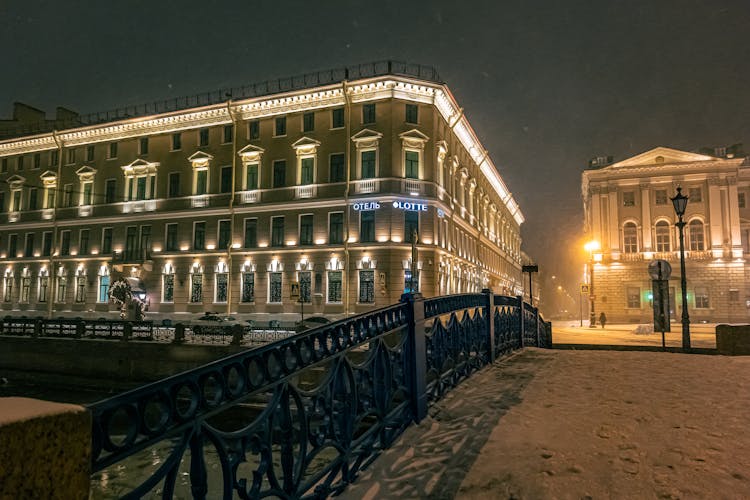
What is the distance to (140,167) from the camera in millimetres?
34875

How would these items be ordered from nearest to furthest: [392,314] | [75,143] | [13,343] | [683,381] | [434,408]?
[392,314] < [434,408] < [683,381] < [13,343] < [75,143]

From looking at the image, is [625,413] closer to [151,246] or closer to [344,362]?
[344,362]

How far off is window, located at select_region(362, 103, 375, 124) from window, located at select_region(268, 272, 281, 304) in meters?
11.2

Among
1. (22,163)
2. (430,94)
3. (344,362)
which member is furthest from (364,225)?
(22,163)

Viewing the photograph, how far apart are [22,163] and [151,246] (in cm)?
1716

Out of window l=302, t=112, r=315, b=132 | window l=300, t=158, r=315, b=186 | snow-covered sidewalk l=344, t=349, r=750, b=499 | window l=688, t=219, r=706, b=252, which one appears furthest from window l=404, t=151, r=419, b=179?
window l=688, t=219, r=706, b=252

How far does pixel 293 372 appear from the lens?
3461 millimetres

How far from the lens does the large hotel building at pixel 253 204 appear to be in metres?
28.3

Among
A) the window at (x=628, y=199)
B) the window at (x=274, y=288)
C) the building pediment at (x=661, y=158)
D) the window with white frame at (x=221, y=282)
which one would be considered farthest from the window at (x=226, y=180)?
the window at (x=628, y=199)

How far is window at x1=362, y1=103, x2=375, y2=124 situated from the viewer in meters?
29.0

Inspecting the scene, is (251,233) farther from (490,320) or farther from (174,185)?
(490,320)

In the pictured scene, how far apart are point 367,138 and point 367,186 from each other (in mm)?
3021

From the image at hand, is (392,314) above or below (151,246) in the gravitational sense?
below

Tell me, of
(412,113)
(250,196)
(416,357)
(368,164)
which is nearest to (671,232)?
(412,113)
